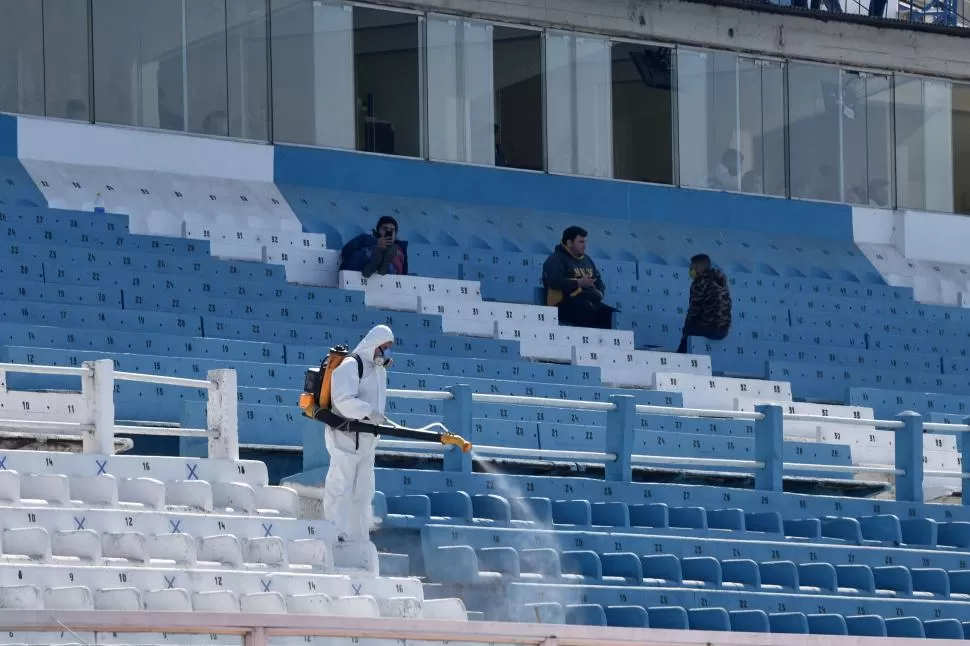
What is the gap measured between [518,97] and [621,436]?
359 inches

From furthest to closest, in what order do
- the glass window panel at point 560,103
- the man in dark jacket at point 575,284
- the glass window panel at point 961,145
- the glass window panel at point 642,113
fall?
1. the glass window panel at point 961,145
2. the glass window panel at point 642,113
3. the glass window panel at point 560,103
4. the man in dark jacket at point 575,284

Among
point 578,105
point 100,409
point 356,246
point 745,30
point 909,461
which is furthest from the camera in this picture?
point 745,30

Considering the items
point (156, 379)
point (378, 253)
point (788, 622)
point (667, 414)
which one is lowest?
point (788, 622)

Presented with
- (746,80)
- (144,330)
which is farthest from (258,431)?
(746,80)

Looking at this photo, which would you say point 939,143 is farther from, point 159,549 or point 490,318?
point 159,549

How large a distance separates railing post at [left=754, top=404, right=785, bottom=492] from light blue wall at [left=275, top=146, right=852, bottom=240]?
6.83 m

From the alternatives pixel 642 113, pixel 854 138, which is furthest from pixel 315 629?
pixel 854 138

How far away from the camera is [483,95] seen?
→ 23.4m

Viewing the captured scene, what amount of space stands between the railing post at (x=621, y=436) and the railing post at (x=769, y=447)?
3.81ft

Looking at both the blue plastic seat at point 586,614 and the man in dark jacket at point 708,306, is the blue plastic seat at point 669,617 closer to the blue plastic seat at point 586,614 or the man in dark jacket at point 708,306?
the blue plastic seat at point 586,614

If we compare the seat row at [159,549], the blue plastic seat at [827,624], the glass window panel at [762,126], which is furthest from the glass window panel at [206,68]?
the seat row at [159,549]

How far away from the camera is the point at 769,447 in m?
16.0

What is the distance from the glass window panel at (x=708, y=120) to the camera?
24641 mm

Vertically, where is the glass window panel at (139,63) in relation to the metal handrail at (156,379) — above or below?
above
